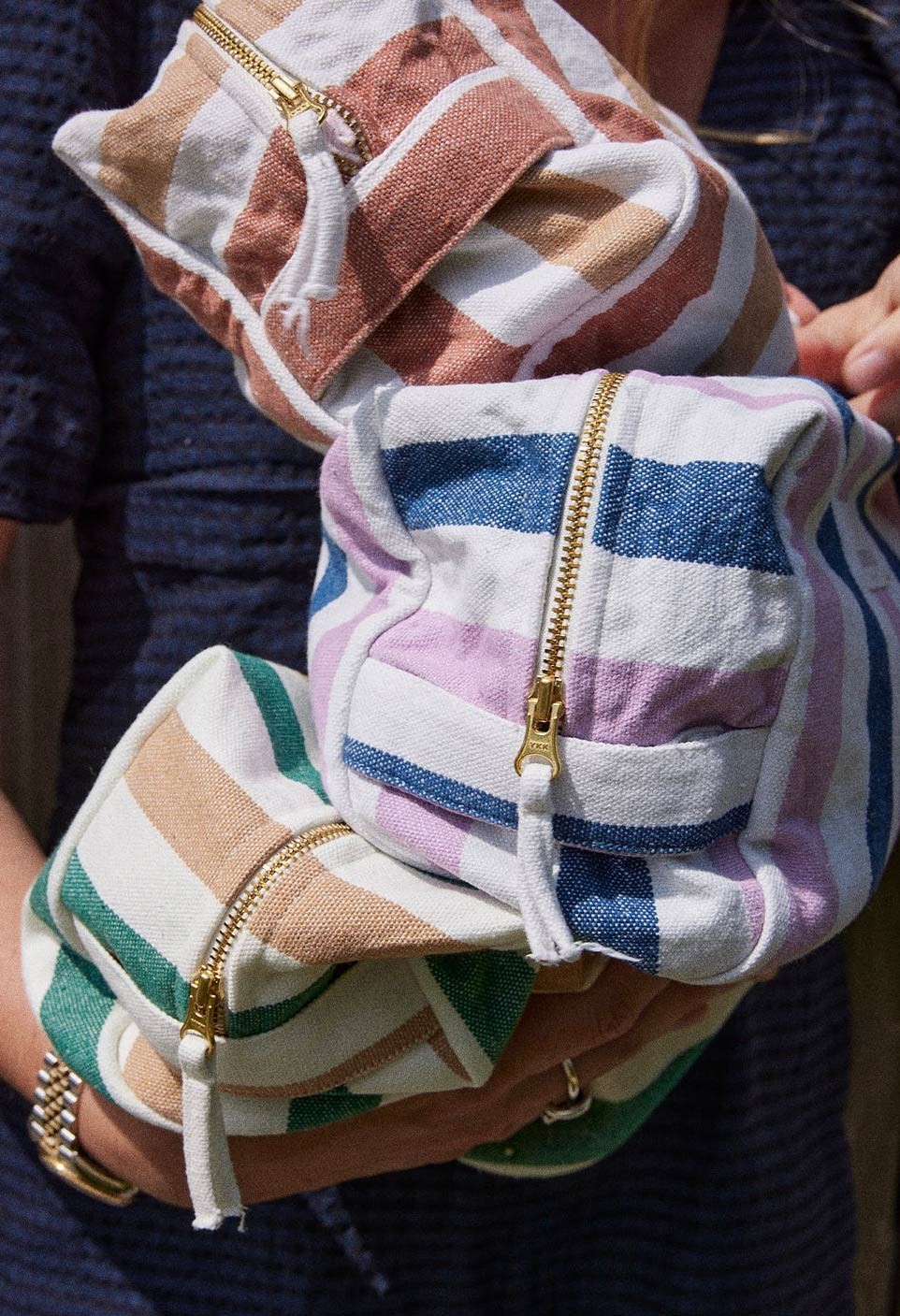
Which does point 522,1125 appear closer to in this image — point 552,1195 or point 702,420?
point 552,1195

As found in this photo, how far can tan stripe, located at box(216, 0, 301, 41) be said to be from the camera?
541 millimetres

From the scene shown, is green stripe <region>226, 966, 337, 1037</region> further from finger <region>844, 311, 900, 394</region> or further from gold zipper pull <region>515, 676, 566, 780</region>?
finger <region>844, 311, 900, 394</region>

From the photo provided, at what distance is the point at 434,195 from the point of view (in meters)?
0.52

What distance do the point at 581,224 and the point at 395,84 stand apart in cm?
11

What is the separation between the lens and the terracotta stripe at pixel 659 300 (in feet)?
1.79

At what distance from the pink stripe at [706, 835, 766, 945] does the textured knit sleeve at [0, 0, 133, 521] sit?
0.49 metres

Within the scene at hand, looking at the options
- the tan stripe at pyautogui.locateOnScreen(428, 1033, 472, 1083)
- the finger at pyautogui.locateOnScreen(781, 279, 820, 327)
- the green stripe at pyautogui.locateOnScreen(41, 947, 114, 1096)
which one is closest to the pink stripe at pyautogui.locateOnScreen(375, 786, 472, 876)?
the tan stripe at pyautogui.locateOnScreen(428, 1033, 472, 1083)

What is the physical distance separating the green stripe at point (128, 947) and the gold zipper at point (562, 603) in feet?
0.67

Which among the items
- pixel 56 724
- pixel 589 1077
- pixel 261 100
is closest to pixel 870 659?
pixel 589 1077

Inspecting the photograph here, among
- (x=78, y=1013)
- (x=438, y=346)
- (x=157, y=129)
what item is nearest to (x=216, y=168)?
(x=157, y=129)

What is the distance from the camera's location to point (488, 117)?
0.52 meters

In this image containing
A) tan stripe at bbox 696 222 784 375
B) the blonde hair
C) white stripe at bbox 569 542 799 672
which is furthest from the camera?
the blonde hair

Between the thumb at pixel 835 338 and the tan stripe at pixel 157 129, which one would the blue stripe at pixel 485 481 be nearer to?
the tan stripe at pixel 157 129

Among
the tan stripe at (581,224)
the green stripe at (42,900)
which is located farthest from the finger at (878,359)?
the green stripe at (42,900)
